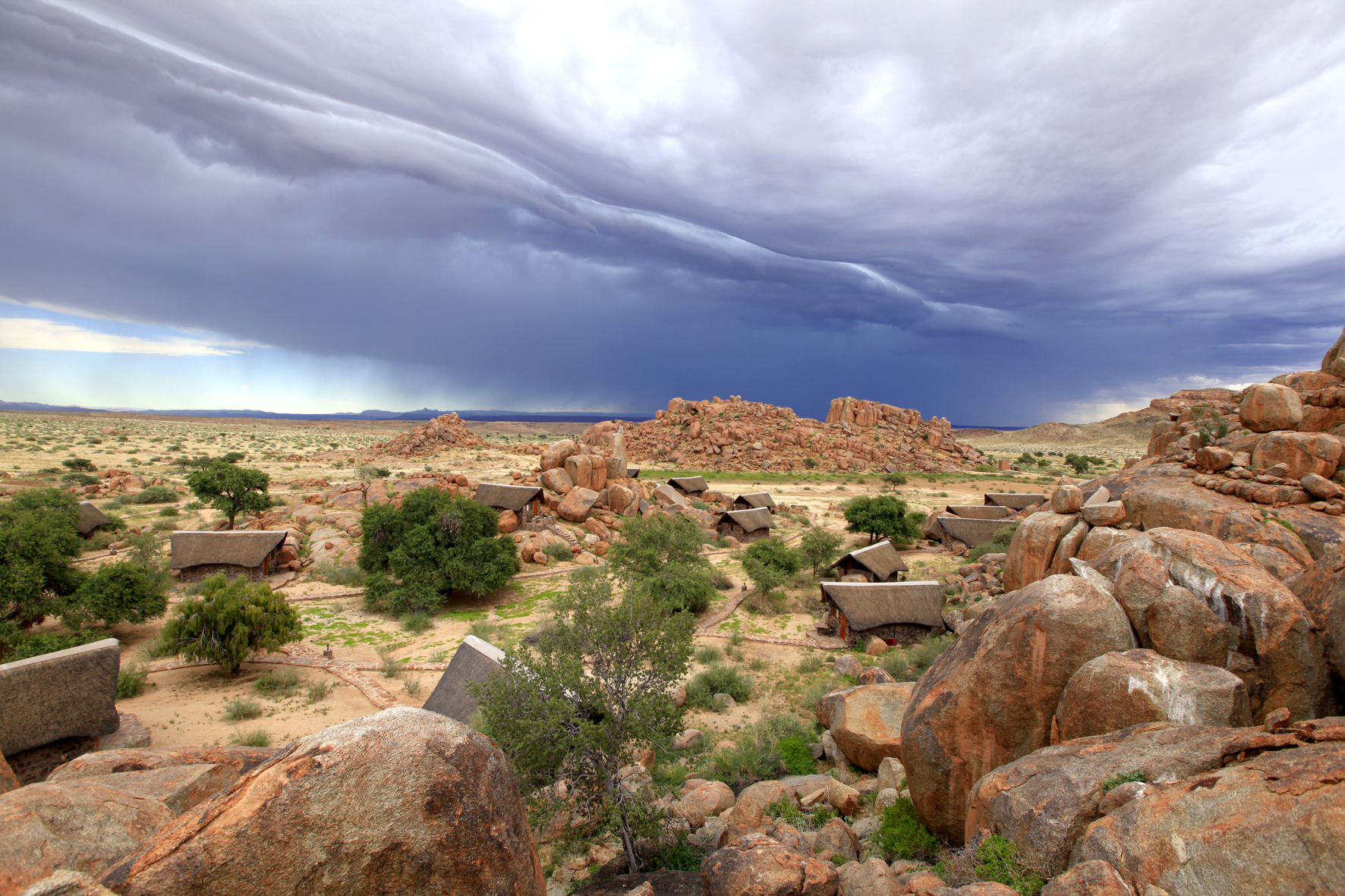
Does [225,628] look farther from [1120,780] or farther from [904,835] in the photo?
[1120,780]

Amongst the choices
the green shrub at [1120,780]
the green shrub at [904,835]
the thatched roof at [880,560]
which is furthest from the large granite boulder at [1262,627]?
the thatched roof at [880,560]

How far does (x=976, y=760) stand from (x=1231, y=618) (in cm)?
440

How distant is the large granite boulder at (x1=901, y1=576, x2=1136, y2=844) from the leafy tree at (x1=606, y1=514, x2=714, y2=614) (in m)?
16.5

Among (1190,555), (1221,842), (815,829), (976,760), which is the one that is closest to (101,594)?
(815,829)

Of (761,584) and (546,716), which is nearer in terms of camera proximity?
(546,716)

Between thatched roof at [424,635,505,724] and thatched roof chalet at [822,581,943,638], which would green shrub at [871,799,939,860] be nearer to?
thatched roof at [424,635,505,724]

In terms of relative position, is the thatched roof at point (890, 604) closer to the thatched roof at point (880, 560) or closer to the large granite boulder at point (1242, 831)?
the thatched roof at point (880, 560)

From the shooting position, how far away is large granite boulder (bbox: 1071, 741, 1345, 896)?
438 centimetres

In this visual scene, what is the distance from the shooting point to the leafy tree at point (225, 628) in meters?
18.5

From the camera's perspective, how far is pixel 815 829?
11.0m

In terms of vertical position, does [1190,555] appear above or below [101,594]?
above

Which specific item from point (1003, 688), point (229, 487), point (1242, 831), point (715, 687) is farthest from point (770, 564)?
point (229, 487)

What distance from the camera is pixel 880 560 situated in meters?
29.4

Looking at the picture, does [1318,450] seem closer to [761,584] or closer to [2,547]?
[761,584]
